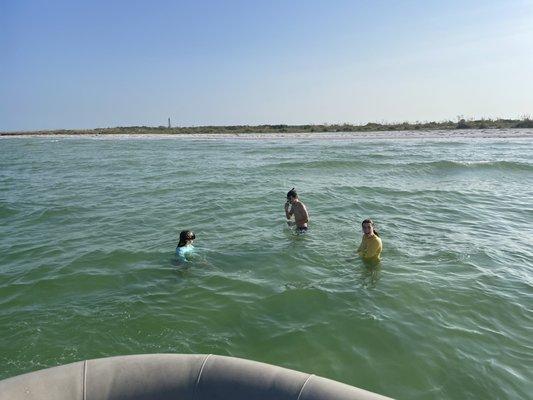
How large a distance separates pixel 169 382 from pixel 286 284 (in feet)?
16.2

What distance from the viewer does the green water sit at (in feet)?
20.5

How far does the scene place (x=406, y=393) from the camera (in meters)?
5.44

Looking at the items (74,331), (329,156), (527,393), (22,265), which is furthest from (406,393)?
(329,156)

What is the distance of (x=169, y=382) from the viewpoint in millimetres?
3781

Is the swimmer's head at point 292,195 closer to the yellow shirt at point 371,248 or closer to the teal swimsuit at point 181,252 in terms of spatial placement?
the yellow shirt at point 371,248

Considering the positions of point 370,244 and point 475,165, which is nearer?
point 370,244

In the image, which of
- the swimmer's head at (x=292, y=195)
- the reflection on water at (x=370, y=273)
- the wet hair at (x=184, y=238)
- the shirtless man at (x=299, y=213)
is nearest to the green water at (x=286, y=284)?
the reflection on water at (x=370, y=273)

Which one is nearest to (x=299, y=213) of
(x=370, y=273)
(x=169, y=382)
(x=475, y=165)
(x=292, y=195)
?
(x=292, y=195)

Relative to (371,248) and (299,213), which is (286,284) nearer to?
(371,248)

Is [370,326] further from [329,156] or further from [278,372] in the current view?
[329,156]

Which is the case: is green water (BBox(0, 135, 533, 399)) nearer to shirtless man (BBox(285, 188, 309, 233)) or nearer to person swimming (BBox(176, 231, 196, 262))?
person swimming (BBox(176, 231, 196, 262))

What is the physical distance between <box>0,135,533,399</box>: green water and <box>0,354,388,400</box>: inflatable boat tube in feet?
8.09

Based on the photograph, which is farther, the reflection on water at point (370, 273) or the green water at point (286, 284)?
the reflection on water at point (370, 273)

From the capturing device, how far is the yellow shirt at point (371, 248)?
927 cm
